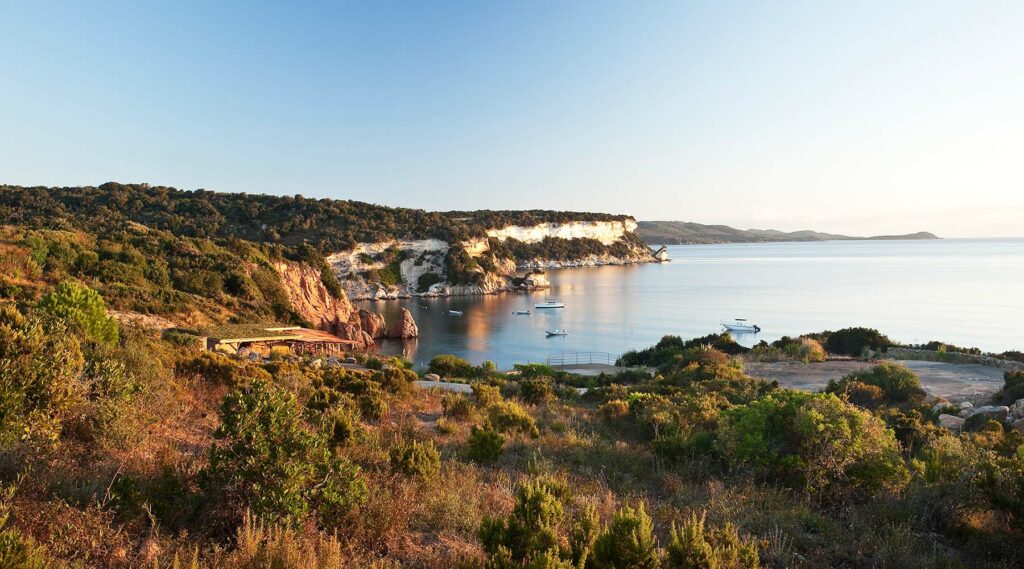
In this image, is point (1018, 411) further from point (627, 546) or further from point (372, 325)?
point (372, 325)

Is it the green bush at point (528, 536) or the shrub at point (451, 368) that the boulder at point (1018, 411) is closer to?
the green bush at point (528, 536)

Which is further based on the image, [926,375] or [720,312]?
[720,312]

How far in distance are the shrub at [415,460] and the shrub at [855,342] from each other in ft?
101

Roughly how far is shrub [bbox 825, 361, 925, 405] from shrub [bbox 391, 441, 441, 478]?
14169mm

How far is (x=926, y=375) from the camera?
21422 millimetres

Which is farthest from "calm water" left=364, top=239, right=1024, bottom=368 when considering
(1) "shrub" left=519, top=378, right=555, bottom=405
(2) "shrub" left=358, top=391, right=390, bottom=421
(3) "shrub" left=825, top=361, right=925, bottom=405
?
(2) "shrub" left=358, top=391, right=390, bottom=421

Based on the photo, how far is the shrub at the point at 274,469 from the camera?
4211 mm

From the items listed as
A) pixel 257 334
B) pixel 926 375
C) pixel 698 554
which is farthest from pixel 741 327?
pixel 698 554

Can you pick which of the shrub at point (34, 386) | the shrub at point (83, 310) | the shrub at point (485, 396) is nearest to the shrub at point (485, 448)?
the shrub at point (34, 386)

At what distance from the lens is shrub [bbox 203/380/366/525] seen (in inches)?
166

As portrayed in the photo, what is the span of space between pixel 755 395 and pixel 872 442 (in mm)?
8111

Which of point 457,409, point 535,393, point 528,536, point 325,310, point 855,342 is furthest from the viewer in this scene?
point 325,310

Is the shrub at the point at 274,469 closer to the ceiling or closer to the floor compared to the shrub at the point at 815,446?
closer to the ceiling

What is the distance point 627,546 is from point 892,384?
17.6 meters
